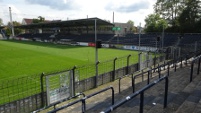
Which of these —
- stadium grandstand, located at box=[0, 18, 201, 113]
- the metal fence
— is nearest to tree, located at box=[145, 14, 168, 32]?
stadium grandstand, located at box=[0, 18, 201, 113]

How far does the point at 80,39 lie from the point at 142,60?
4150 centimetres

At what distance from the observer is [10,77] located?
15844mm

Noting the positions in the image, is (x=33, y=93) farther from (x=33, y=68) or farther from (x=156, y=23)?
(x=156, y=23)

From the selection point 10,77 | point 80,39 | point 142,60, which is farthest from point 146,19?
point 10,77

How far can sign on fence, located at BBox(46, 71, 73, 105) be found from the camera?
930cm

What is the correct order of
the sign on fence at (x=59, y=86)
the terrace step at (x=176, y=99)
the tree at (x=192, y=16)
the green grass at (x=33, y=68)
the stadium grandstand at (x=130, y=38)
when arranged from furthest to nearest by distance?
the tree at (x=192, y=16), the stadium grandstand at (x=130, y=38), the green grass at (x=33, y=68), the sign on fence at (x=59, y=86), the terrace step at (x=176, y=99)

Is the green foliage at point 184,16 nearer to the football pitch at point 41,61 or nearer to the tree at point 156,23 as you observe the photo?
the tree at point 156,23

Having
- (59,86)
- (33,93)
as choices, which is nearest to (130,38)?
(33,93)

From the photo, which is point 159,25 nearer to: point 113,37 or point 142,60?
point 113,37

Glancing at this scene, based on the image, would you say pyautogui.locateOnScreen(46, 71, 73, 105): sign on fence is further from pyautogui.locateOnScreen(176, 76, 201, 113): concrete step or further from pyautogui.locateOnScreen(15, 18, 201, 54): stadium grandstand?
pyautogui.locateOnScreen(15, 18, 201, 54): stadium grandstand

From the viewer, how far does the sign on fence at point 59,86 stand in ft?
30.5

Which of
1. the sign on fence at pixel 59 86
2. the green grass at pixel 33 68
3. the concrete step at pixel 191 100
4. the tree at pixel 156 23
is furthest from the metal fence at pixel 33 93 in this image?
the tree at pixel 156 23

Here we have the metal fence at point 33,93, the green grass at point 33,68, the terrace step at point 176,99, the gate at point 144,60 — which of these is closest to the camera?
the terrace step at point 176,99

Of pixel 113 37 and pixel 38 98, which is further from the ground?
pixel 113 37
